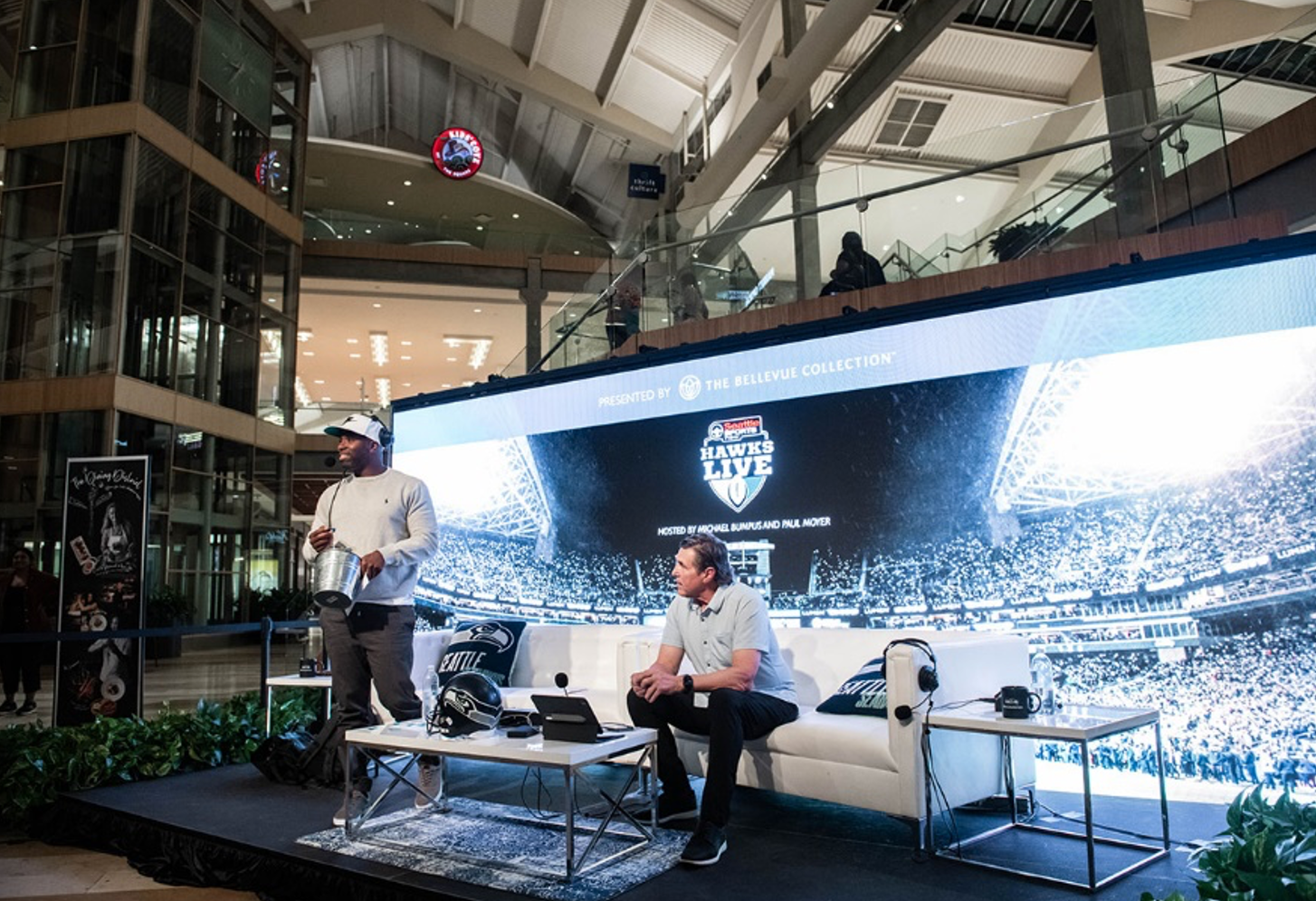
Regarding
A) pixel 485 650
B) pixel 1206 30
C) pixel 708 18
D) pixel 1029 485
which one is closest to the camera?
pixel 1029 485

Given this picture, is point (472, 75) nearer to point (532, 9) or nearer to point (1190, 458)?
point (532, 9)

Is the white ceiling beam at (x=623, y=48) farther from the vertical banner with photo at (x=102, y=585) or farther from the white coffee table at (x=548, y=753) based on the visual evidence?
the white coffee table at (x=548, y=753)

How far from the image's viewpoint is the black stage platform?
8.62 ft

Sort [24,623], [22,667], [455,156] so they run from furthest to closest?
[455,156]
[24,623]
[22,667]

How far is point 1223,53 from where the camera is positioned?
1217cm

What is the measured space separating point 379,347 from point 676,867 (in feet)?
66.2

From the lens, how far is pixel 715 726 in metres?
3.12

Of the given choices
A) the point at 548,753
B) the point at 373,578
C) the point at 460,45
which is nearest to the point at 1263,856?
the point at 548,753

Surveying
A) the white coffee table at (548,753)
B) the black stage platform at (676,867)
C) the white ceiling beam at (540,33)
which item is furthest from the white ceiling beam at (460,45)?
the white coffee table at (548,753)

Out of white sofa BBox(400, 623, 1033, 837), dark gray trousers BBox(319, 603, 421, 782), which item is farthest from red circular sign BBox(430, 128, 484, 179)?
dark gray trousers BBox(319, 603, 421, 782)

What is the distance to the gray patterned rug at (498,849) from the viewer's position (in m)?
2.67

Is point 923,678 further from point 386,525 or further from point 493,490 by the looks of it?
point 493,490

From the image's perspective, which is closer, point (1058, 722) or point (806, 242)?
point (1058, 722)

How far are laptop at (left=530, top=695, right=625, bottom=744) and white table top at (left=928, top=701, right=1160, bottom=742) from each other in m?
1.07
